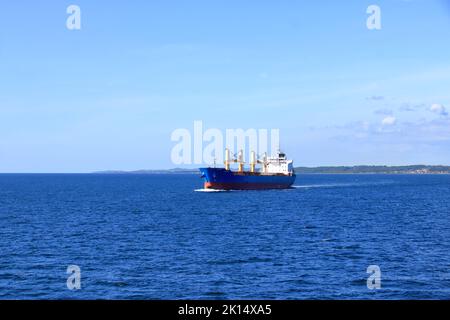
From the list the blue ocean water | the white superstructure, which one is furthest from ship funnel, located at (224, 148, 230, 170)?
the blue ocean water

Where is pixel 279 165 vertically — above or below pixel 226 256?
above

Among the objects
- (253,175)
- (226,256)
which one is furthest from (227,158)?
(226,256)

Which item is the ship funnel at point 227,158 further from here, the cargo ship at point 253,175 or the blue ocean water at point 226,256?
the blue ocean water at point 226,256

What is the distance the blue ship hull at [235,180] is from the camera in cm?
12725

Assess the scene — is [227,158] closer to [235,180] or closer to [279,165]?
[235,180]

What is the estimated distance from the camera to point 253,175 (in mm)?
135875

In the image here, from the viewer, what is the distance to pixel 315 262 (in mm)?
36812

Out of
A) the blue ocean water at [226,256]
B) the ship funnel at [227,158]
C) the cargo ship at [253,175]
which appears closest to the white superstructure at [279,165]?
the cargo ship at [253,175]

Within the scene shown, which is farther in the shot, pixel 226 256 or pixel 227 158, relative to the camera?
pixel 227 158

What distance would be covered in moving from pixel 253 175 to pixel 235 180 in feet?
26.7

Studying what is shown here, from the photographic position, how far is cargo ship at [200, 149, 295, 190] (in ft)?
419

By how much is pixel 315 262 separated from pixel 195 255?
34.3 feet
